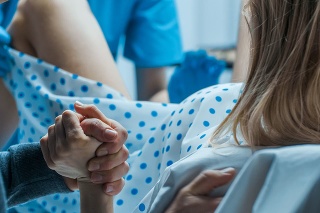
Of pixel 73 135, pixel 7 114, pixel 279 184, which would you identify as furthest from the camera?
pixel 7 114

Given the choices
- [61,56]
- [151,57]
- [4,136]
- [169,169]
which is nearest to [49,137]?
[169,169]

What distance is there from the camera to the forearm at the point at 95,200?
26.9 inches

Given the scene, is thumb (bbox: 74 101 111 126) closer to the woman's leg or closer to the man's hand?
the man's hand

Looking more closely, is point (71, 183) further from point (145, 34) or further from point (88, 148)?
point (145, 34)

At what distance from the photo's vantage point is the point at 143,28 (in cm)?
145

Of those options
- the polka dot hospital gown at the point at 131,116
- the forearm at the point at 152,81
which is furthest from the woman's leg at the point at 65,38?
the forearm at the point at 152,81

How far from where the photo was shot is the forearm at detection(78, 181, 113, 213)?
0.68 m

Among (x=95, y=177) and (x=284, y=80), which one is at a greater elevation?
(x=284, y=80)

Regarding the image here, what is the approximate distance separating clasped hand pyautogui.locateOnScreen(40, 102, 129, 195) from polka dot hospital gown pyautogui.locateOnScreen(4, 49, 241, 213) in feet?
0.17

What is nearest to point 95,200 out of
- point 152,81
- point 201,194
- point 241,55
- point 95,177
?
point 95,177

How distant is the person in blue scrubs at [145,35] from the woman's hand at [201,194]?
846 millimetres

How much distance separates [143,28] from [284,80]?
89 cm

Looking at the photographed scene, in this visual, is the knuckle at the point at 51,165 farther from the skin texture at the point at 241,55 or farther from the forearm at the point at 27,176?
the skin texture at the point at 241,55

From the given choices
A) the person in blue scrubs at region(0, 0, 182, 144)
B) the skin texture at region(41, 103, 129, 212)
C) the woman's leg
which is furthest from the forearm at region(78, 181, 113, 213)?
the person in blue scrubs at region(0, 0, 182, 144)
